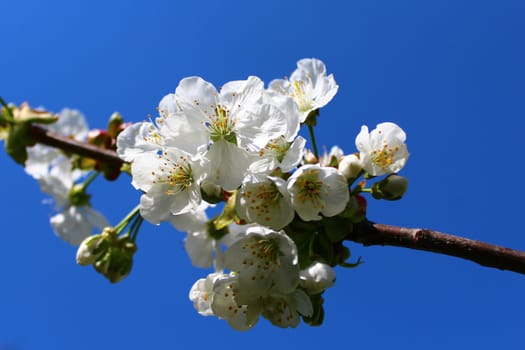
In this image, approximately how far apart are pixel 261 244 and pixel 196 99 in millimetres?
576

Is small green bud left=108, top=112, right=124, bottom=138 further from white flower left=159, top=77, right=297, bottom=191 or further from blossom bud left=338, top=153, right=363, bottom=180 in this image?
blossom bud left=338, top=153, right=363, bottom=180

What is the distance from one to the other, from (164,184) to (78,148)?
1163 mm

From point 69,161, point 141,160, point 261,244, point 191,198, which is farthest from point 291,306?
point 69,161

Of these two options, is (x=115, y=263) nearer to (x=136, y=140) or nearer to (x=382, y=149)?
(x=136, y=140)

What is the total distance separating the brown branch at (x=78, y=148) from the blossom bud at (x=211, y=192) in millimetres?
887

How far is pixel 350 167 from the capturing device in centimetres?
189

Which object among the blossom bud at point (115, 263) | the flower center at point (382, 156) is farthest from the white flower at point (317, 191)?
the blossom bud at point (115, 263)

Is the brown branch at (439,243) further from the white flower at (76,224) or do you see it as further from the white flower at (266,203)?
the white flower at (76,224)

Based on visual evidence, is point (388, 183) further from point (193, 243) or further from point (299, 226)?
point (193, 243)

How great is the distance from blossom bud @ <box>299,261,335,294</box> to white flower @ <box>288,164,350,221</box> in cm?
21

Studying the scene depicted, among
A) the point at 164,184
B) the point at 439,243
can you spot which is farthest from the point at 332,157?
the point at 164,184

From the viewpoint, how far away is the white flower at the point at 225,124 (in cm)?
171

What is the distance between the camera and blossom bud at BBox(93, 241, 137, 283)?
2.32m

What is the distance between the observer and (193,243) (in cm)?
252
